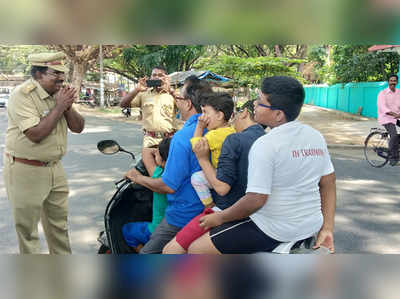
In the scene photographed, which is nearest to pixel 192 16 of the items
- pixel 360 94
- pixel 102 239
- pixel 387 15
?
pixel 387 15

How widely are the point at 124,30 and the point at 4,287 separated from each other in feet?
2.18

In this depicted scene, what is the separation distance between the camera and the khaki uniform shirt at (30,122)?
8.39ft

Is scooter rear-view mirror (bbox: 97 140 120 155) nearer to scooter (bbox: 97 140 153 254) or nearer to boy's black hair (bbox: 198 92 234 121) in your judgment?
scooter (bbox: 97 140 153 254)

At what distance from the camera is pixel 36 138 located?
255 cm

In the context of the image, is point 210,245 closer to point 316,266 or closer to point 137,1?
point 316,266

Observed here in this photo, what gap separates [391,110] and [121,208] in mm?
6343

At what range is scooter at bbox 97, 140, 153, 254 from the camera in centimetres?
233

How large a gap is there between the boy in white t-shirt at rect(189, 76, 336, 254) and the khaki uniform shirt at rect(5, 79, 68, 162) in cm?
142

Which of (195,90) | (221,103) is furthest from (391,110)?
(221,103)

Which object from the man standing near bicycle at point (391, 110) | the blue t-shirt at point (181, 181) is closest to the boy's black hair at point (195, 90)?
the blue t-shirt at point (181, 181)

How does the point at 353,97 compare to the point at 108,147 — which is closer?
the point at 108,147

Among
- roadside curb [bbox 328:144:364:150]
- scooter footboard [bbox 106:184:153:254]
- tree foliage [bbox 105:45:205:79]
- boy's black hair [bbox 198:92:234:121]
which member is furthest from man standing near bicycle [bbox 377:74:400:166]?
tree foliage [bbox 105:45:205:79]

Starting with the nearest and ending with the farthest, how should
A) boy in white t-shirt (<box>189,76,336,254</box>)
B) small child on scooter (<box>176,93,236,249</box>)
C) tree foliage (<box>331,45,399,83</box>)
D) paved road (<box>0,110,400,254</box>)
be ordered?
boy in white t-shirt (<box>189,76,336,254</box>)
small child on scooter (<box>176,93,236,249</box>)
paved road (<box>0,110,400,254</box>)
tree foliage (<box>331,45,399,83</box>)

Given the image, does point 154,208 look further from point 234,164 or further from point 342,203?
point 342,203
